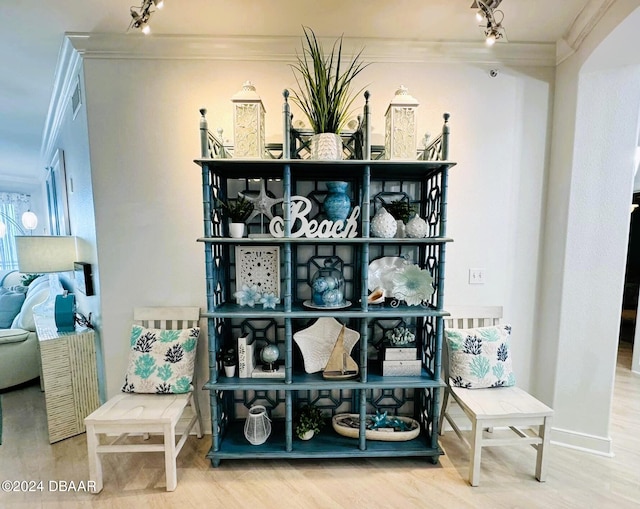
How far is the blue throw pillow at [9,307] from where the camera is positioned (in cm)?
328

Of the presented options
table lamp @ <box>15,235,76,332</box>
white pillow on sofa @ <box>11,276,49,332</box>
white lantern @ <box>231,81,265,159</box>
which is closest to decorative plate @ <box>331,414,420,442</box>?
white lantern @ <box>231,81,265,159</box>

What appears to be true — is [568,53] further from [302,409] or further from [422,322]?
[302,409]

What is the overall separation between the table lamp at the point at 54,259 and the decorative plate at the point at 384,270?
2.17 meters

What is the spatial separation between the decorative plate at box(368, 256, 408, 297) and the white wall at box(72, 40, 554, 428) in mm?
403

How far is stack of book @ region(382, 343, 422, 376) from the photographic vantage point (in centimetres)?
180

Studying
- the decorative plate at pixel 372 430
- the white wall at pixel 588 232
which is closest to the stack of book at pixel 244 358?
the decorative plate at pixel 372 430

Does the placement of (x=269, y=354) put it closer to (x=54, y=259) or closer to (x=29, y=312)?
(x=54, y=259)

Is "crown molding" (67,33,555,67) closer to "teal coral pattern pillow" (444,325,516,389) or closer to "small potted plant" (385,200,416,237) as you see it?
"small potted plant" (385,200,416,237)

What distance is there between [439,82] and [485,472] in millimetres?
2424

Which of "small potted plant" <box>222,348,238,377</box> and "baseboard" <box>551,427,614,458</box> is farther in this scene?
"baseboard" <box>551,427,614,458</box>

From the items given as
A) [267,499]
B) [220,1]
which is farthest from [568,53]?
[267,499]

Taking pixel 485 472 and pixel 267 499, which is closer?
pixel 267 499

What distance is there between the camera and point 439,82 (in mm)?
1938

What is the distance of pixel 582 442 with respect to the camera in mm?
1921
